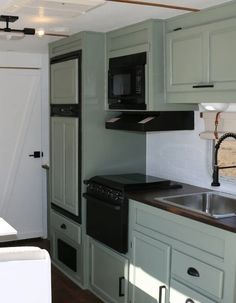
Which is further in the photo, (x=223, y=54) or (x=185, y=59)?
(x=185, y=59)

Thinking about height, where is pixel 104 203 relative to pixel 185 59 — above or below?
below

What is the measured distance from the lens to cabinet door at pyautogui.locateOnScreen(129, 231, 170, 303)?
320 centimetres

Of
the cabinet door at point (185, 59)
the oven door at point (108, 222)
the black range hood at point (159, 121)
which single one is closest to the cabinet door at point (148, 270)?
the oven door at point (108, 222)

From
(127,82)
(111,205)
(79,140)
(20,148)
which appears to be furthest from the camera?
(20,148)

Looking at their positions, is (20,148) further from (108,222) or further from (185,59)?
(185,59)

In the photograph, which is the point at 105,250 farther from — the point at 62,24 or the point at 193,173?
the point at 62,24

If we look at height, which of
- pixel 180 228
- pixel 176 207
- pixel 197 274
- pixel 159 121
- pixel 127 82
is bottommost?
pixel 197 274

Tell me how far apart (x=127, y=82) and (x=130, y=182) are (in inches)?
30.6

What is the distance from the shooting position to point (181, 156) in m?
4.01

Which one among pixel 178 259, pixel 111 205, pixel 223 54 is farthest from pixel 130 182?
pixel 223 54

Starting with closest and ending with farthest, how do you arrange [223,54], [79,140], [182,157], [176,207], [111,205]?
[223,54], [176,207], [111,205], [182,157], [79,140]

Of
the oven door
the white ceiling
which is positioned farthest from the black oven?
the white ceiling

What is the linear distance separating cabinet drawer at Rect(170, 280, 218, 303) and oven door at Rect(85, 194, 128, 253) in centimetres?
57

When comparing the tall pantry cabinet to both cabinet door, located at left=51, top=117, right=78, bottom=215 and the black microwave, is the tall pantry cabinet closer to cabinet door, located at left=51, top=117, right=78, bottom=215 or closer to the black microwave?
cabinet door, located at left=51, top=117, right=78, bottom=215
